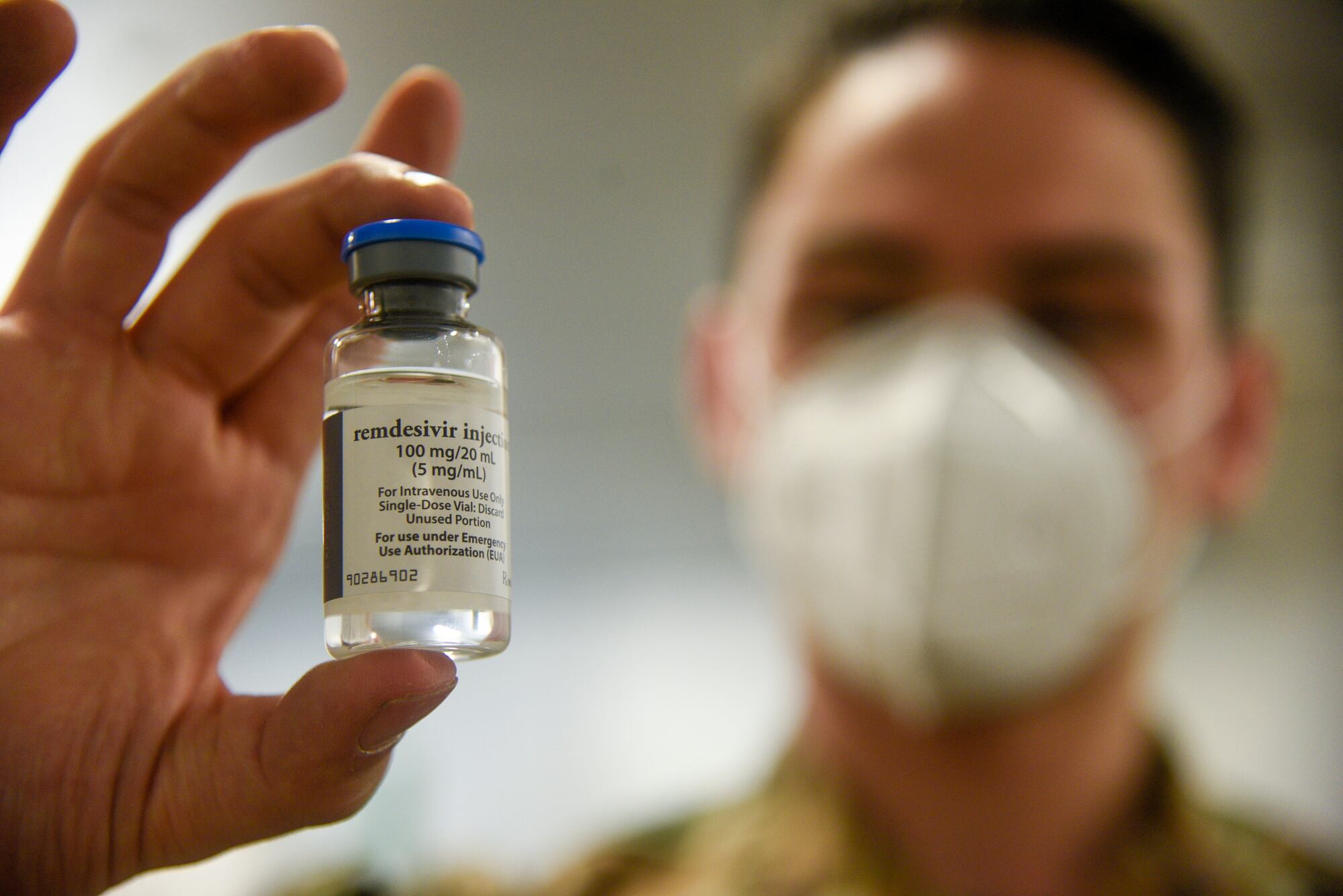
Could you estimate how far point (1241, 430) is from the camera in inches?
59.5

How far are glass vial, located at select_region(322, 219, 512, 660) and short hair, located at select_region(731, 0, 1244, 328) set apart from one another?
1258 mm

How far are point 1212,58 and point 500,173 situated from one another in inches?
76.2

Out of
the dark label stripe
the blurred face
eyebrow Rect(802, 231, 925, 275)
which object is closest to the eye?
the blurred face

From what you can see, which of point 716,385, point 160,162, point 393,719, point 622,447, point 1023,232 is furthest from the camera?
point 622,447

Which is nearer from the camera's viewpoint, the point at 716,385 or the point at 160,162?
the point at 160,162

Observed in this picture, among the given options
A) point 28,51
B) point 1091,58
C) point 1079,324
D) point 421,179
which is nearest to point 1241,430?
point 1079,324

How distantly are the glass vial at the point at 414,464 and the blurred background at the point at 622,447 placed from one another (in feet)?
0.19

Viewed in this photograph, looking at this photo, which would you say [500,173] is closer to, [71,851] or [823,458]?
[823,458]

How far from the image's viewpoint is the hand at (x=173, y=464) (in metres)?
0.50

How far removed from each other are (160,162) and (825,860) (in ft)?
3.86

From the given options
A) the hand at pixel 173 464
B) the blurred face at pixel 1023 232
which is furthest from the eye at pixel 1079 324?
the hand at pixel 173 464

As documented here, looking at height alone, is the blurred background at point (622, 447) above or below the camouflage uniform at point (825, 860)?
above

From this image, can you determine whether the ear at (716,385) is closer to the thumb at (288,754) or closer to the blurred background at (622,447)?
the blurred background at (622,447)

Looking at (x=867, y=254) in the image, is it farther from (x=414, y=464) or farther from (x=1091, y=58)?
(x=414, y=464)
